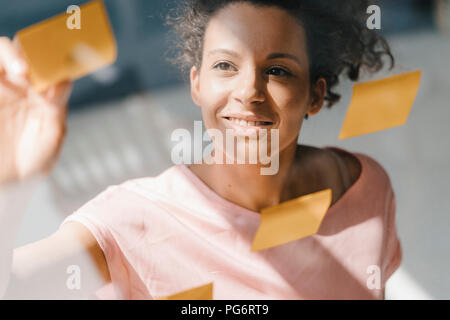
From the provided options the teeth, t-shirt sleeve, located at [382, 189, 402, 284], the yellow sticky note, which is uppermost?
the teeth

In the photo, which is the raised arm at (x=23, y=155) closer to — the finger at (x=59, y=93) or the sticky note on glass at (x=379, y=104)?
the finger at (x=59, y=93)

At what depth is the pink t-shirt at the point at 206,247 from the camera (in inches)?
27.7

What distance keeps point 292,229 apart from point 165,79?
29cm

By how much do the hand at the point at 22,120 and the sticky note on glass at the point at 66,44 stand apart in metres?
0.01

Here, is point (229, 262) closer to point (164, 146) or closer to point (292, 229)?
point (292, 229)

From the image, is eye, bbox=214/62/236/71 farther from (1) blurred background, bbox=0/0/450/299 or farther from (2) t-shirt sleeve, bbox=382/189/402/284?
(2) t-shirt sleeve, bbox=382/189/402/284

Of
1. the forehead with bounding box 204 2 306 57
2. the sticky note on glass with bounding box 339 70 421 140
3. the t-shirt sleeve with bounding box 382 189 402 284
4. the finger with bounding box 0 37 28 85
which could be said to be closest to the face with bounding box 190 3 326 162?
the forehead with bounding box 204 2 306 57

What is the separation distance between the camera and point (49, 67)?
22.2 inches

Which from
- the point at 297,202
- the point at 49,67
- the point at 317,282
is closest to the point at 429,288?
the point at 317,282

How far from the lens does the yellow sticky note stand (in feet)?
2.42

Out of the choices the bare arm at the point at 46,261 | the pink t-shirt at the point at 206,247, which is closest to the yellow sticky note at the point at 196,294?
the pink t-shirt at the point at 206,247

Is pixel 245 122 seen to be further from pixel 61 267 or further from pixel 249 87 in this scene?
pixel 61 267

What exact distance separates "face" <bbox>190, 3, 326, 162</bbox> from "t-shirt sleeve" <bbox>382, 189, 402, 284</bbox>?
0.33m

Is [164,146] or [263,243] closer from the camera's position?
[263,243]
